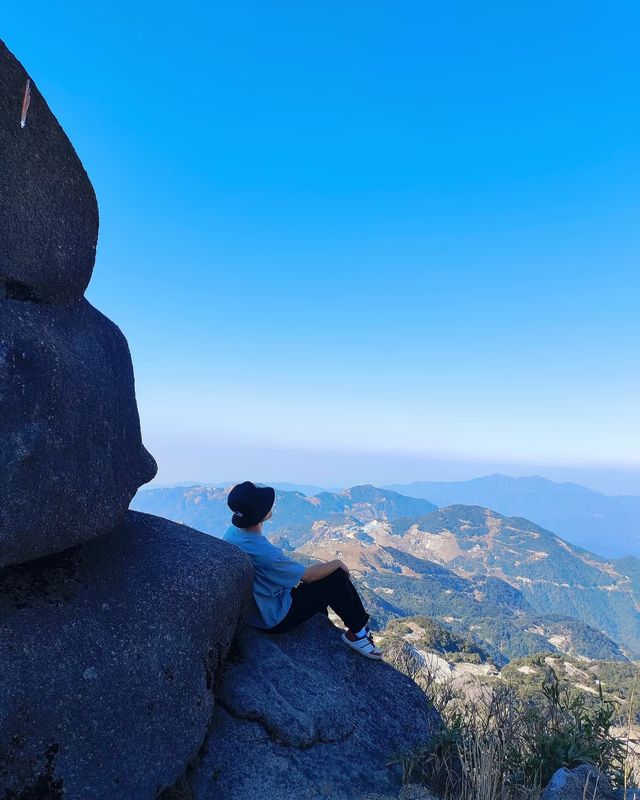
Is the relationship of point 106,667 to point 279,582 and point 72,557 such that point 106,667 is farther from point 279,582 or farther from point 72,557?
point 279,582

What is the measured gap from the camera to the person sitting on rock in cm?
720

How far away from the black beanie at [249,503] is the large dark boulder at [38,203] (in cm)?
348

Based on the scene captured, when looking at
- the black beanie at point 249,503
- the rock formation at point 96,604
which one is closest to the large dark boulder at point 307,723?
the rock formation at point 96,604

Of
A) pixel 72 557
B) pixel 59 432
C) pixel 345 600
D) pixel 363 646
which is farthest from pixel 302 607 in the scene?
pixel 59 432

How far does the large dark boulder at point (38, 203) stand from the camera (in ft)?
15.7

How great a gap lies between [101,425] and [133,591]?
185cm

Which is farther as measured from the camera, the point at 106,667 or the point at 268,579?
the point at 268,579

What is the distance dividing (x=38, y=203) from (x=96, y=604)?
165 inches

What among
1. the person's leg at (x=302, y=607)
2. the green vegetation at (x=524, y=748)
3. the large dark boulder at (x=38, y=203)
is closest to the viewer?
the large dark boulder at (x=38, y=203)

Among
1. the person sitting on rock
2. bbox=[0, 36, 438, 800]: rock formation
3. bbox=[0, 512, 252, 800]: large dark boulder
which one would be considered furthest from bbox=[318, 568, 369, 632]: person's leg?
bbox=[0, 512, 252, 800]: large dark boulder

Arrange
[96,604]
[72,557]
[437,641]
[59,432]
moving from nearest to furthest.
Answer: [59,432] < [96,604] < [72,557] < [437,641]

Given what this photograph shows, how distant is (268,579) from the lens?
23.7 feet

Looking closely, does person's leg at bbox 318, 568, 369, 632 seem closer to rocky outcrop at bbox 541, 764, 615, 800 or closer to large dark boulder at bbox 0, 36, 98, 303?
rocky outcrop at bbox 541, 764, 615, 800

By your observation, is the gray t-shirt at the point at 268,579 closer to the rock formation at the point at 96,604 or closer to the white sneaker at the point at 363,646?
the rock formation at the point at 96,604
